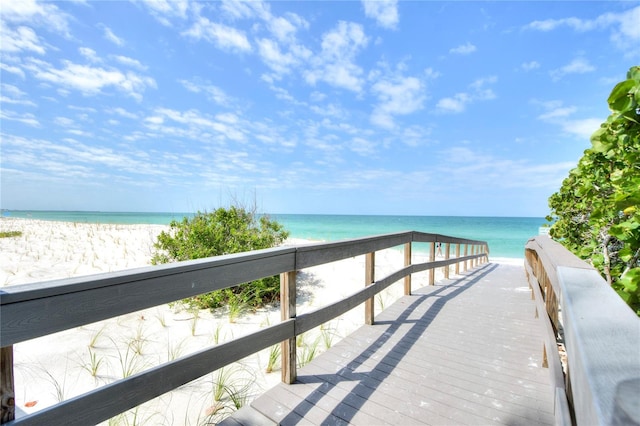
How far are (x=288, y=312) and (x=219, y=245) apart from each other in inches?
151

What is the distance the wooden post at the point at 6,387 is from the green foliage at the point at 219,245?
3.79 metres

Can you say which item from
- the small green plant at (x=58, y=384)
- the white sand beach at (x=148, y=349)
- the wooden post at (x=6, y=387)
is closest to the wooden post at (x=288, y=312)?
the white sand beach at (x=148, y=349)

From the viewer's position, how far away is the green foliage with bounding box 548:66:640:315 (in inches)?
46.2

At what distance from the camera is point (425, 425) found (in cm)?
188

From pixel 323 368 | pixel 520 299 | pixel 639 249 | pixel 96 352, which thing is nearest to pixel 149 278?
pixel 323 368

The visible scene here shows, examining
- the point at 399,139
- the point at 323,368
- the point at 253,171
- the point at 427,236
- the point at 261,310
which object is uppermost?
the point at 399,139

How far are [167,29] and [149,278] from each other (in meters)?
11.1

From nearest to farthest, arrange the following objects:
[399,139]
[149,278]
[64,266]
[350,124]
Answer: [149,278] → [64,266] → [350,124] → [399,139]

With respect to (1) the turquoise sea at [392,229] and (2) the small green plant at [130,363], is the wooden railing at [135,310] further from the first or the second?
(1) the turquoise sea at [392,229]

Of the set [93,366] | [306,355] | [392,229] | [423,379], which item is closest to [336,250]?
[423,379]

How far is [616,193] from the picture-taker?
1298 mm

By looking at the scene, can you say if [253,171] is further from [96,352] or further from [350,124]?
[96,352]

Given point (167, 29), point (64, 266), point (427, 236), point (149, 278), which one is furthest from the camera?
point (167, 29)

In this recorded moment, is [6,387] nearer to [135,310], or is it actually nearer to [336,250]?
[135,310]
